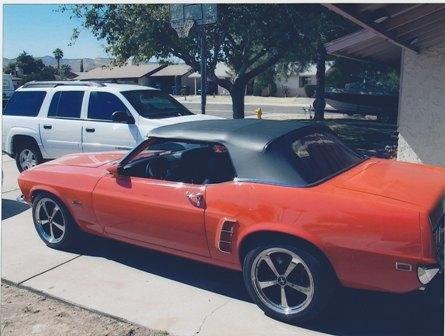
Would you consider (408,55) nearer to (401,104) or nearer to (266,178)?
(401,104)

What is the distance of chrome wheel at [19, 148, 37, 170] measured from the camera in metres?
8.74

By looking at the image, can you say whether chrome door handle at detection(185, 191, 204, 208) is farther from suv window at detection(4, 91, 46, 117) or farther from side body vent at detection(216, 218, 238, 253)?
suv window at detection(4, 91, 46, 117)

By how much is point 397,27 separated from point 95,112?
207 inches

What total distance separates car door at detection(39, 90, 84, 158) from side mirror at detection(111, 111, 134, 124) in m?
1.00

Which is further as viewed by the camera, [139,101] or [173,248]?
[139,101]

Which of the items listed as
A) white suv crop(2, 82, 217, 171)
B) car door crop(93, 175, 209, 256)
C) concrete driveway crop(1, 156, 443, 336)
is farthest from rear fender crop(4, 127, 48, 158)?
car door crop(93, 175, 209, 256)

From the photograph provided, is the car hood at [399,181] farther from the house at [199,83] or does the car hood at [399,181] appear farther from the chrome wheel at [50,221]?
the house at [199,83]

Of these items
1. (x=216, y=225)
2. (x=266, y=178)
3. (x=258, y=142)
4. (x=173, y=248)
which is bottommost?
(x=173, y=248)

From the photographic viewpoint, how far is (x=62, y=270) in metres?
4.61

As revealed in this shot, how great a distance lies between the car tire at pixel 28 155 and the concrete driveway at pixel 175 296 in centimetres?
365

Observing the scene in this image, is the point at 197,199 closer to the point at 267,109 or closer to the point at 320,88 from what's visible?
the point at 320,88

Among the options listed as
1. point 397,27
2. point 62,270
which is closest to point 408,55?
point 397,27

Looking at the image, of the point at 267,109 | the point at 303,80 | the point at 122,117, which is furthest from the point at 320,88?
the point at 303,80

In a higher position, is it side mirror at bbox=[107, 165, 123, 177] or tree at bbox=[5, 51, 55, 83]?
tree at bbox=[5, 51, 55, 83]
